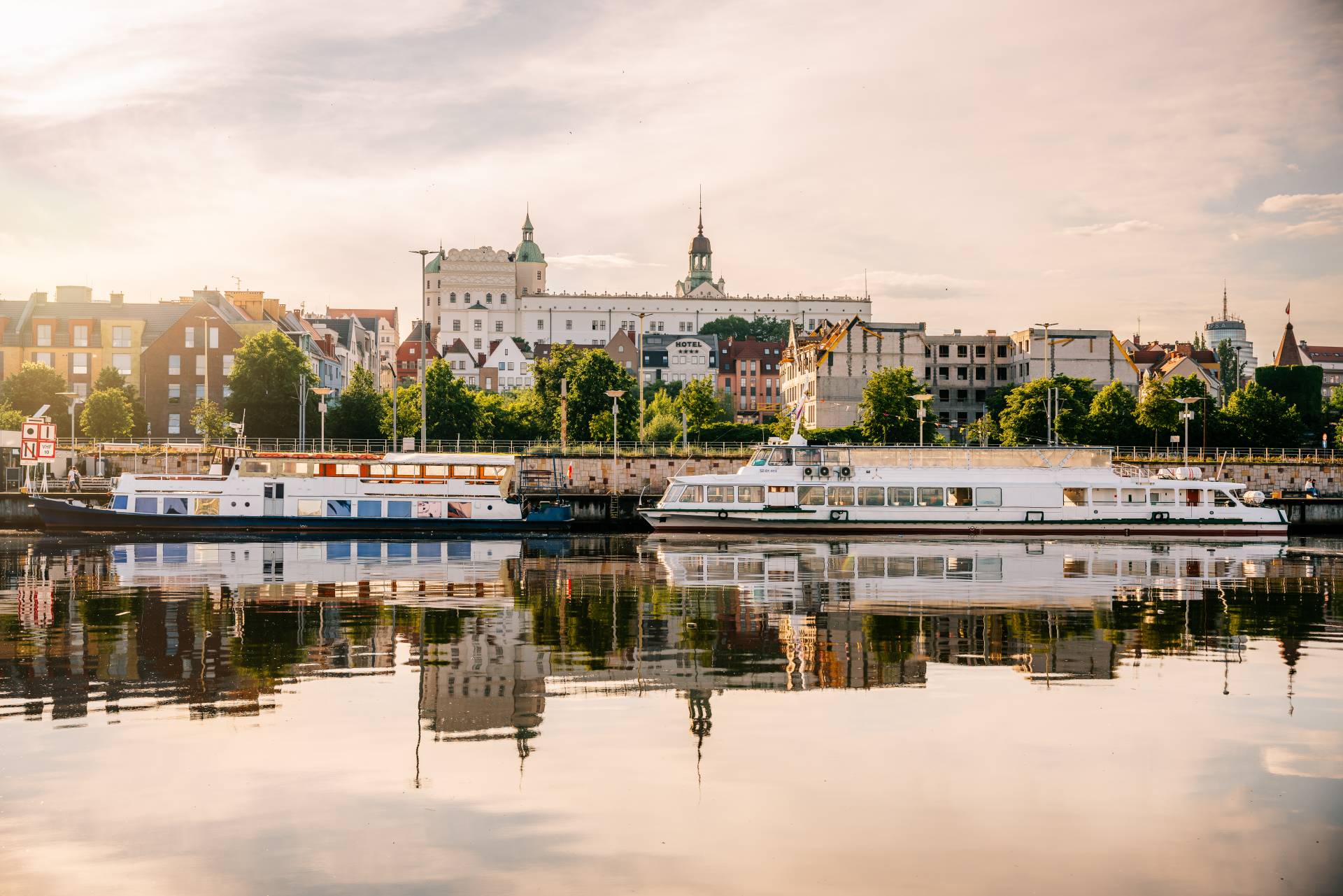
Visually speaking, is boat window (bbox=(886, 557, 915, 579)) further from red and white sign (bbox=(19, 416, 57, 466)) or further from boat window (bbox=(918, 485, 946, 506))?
red and white sign (bbox=(19, 416, 57, 466))

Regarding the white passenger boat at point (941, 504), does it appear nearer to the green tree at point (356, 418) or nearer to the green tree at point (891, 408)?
→ the green tree at point (356, 418)

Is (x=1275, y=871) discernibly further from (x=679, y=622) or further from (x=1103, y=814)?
(x=679, y=622)

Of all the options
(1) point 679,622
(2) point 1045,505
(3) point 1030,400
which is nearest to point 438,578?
(1) point 679,622

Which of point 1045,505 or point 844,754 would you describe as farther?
point 1045,505

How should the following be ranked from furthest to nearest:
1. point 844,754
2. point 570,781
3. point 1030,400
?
point 1030,400, point 844,754, point 570,781

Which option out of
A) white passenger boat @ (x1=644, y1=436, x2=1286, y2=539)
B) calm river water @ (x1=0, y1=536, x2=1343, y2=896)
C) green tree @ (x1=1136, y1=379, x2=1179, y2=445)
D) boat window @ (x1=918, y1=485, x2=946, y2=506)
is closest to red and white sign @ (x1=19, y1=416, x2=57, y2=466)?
white passenger boat @ (x1=644, y1=436, x2=1286, y2=539)

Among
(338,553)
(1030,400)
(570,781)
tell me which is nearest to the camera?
(570,781)

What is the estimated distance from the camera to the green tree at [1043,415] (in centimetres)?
10269

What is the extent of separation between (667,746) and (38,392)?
9400 cm

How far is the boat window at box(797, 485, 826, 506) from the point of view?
59750 mm

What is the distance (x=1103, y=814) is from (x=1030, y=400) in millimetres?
97644

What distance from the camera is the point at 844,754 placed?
14.2 metres

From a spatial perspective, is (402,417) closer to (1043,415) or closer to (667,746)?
(1043,415)

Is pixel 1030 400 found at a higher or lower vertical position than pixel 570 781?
higher
